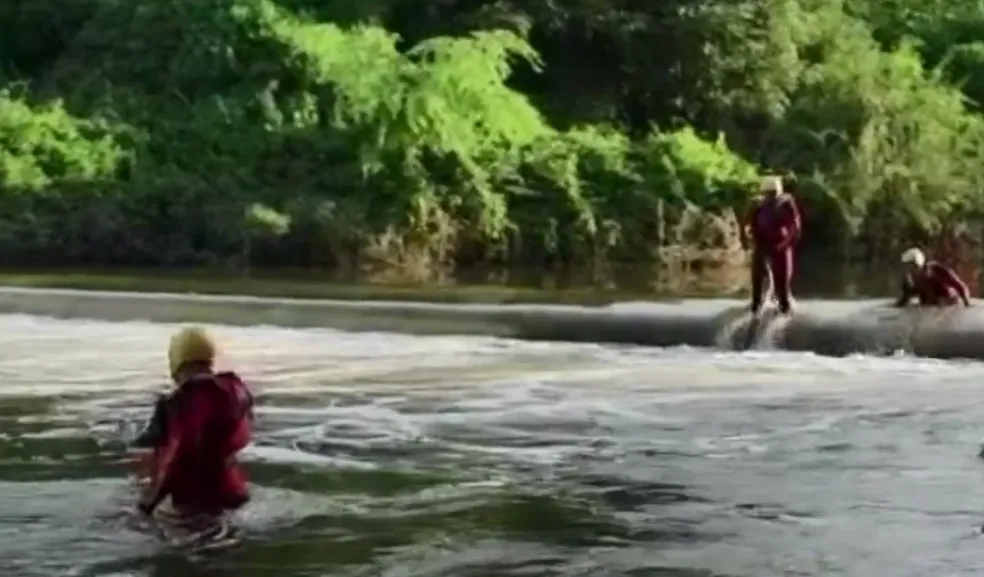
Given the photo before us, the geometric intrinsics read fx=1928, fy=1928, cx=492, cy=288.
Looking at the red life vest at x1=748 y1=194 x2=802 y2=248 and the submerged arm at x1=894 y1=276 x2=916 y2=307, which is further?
the submerged arm at x1=894 y1=276 x2=916 y2=307

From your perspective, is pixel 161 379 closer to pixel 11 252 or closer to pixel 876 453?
pixel 876 453

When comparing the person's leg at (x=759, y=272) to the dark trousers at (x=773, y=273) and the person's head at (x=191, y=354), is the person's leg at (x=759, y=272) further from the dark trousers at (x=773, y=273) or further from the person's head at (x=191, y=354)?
the person's head at (x=191, y=354)

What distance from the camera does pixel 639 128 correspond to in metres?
31.0

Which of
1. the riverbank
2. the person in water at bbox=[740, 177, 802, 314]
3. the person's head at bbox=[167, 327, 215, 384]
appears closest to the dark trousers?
the person in water at bbox=[740, 177, 802, 314]

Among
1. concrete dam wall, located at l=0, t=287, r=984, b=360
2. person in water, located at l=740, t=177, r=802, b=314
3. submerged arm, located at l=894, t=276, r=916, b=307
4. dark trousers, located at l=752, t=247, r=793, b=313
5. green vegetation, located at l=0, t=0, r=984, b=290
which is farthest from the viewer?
green vegetation, located at l=0, t=0, r=984, b=290

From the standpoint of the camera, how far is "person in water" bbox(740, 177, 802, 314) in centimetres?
1634

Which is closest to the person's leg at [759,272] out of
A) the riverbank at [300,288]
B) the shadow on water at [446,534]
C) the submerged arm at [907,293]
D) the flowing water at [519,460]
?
the flowing water at [519,460]

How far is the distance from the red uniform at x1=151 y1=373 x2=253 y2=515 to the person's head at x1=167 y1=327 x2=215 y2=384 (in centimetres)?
7

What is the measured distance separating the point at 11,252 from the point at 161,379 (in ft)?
40.4

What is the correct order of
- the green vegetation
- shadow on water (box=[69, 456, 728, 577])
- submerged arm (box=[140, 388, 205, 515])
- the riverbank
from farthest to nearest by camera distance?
the green vegetation, the riverbank, shadow on water (box=[69, 456, 728, 577]), submerged arm (box=[140, 388, 205, 515])

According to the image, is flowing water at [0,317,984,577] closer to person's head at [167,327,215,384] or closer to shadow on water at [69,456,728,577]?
shadow on water at [69,456,728,577]

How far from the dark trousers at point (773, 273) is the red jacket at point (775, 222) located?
7 cm

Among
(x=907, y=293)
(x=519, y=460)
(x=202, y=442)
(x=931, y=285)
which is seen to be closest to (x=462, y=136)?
(x=907, y=293)

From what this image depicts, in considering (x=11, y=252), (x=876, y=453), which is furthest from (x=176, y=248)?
(x=876, y=453)
